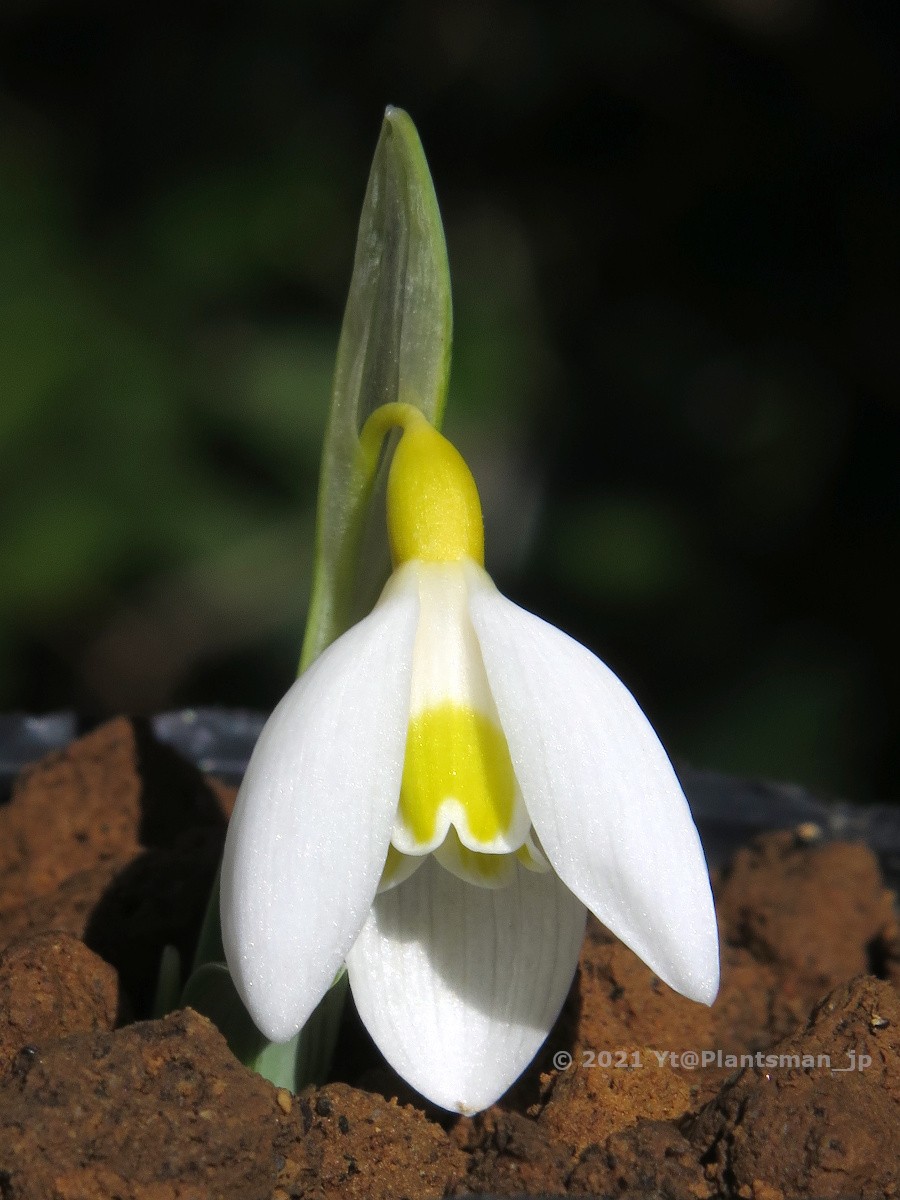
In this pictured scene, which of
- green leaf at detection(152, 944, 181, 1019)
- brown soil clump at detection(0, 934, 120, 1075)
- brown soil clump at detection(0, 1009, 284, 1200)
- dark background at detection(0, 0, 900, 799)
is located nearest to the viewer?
brown soil clump at detection(0, 1009, 284, 1200)

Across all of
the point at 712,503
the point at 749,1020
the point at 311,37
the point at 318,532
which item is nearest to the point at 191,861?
the point at 318,532

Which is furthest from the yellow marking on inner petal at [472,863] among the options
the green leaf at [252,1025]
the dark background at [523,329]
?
the dark background at [523,329]

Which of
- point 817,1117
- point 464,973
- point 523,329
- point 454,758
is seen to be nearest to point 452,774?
point 454,758

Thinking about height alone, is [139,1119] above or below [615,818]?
below

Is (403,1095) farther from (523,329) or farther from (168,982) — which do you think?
(523,329)

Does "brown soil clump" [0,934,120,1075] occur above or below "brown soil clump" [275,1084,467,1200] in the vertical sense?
above

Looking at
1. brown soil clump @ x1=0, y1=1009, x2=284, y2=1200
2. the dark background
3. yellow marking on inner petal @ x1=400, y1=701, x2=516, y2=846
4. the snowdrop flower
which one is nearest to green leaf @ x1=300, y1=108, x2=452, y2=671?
the snowdrop flower

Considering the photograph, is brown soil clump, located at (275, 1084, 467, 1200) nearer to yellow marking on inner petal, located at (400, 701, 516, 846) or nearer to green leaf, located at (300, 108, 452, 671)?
yellow marking on inner petal, located at (400, 701, 516, 846)

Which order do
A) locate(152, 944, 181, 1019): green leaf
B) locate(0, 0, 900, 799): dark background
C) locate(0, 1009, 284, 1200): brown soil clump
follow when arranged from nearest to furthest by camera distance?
locate(0, 1009, 284, 1200): brown soil clump, locate(152, 944, 181, 1019): green leaf, locate(0, 0, 900, 799): dark background
